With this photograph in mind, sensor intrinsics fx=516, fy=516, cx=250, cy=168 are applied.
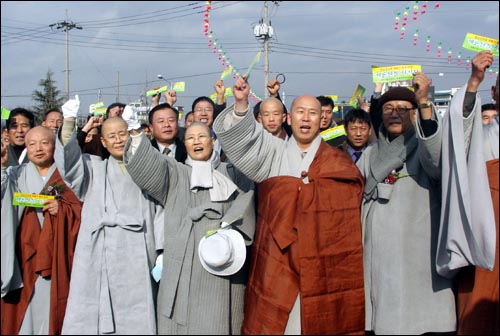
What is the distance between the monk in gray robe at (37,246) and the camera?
3.85 meters

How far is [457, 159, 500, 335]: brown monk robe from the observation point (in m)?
3.21

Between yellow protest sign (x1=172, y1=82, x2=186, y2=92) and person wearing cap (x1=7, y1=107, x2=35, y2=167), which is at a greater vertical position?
yellow protest sign (x1=172, y1=82, x2=186, y2=92)

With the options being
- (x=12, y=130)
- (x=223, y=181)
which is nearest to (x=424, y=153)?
(x=223, y=181)

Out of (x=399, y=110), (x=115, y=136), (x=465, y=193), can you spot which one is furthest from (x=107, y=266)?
(x=465, y=193)

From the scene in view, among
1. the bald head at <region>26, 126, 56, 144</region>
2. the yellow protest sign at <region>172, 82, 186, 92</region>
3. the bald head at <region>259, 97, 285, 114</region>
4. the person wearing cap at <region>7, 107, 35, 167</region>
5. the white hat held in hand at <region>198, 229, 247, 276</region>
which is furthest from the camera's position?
the yellow protest sign at <region>172, 82, 186, 92</region>

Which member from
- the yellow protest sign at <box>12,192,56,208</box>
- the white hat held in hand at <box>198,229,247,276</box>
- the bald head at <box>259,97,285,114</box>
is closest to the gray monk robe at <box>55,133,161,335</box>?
the yellow protest sign at <box>12,192,56,208</box>

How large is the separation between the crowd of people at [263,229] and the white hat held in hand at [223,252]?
0.01 meters

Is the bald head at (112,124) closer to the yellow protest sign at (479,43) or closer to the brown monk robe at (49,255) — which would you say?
the brown monk robe at (49,255)

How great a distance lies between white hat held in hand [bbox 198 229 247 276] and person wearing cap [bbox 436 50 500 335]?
132 centimetres

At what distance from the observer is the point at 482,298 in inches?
128

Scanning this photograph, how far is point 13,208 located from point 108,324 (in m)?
1.18

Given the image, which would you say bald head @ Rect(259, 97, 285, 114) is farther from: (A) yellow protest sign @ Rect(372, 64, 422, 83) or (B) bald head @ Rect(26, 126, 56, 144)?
(B) bald head @ Rect(26, 126, 56, 144)

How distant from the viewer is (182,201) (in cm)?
372

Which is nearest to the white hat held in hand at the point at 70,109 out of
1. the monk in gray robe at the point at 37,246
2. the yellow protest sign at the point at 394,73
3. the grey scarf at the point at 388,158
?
the monk in gray robe at the point at 37,246
